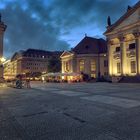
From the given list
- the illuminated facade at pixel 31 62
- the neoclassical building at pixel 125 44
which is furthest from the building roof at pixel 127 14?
the illuminated facade at pixel 31 62

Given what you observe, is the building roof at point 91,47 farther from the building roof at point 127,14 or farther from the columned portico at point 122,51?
the columned portico at point 122,51

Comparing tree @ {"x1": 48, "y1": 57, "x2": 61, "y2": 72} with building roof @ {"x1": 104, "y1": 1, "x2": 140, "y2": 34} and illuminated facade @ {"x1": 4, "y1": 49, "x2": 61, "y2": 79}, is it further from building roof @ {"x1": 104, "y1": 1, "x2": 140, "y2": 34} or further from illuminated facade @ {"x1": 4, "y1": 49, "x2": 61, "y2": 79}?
building roof @ {"x1": 104, "y1": 1, "x2": 140, "y2": 34}

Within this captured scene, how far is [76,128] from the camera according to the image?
21.5 feet

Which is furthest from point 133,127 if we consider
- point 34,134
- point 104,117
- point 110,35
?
point 110,35

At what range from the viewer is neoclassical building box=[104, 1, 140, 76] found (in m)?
45.4

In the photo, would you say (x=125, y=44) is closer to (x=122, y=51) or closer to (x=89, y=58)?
(x=122, y=51)

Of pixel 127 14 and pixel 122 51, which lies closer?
pixel 127 14

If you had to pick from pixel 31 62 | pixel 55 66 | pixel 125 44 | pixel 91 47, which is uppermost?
pixel 91 47

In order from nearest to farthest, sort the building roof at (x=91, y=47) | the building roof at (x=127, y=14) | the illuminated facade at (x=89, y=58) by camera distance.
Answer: the building roof at (x=127, y=14), the illuminated facade at (x=89, y=58), the building roof at (x=91, y=47)

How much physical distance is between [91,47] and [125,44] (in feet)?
85.6

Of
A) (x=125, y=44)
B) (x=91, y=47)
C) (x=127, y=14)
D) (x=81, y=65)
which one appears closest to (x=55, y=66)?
(x=81, y=65)

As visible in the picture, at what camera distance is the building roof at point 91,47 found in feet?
238

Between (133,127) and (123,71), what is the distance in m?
43.3

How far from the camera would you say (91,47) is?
7450cm
